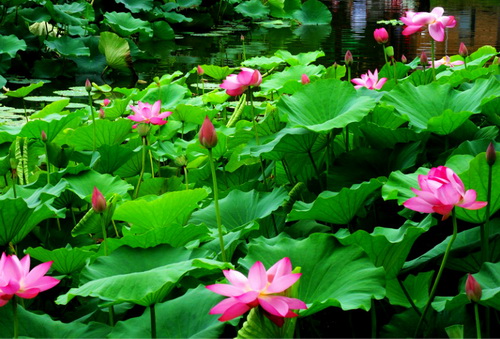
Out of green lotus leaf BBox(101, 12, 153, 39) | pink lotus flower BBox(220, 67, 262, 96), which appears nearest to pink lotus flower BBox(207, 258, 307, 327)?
pink lotus flower BBox(220, 67, 262, 96)

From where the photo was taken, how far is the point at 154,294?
79 cm

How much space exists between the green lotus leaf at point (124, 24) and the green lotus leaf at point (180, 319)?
198 inches

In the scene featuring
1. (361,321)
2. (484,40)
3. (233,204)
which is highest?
(233,204)

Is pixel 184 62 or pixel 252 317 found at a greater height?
pixel 252 317

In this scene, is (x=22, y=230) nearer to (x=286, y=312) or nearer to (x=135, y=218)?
(x=135, y=218)

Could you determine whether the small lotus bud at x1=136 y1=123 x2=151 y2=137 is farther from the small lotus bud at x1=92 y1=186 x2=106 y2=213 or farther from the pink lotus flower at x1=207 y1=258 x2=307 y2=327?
the pink lotus flower at x1=207 y1=258 x2=307 y2=327

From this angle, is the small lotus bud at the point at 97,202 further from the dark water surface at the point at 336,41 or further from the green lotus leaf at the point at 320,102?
the dark water surface at the point at 336,41

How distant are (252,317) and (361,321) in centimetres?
36

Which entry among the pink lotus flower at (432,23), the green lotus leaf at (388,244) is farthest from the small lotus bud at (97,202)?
the pink lotus flower at (432,23)

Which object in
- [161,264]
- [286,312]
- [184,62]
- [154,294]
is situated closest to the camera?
[286,312]

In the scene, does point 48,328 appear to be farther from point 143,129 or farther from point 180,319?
point 143,129

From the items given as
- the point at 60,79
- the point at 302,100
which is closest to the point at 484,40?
the point at 60,79

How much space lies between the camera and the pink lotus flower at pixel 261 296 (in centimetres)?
62

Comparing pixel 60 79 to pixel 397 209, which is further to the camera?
pixel 60 79
